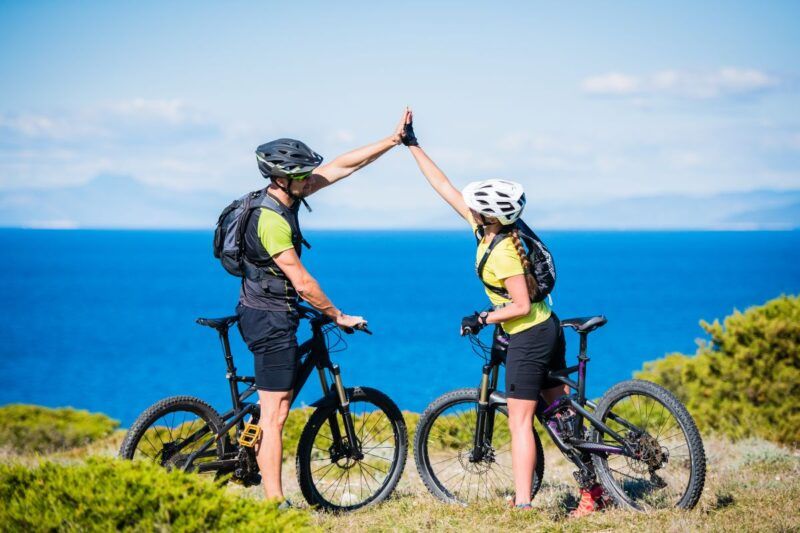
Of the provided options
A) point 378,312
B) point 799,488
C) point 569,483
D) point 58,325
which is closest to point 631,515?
point 799,488

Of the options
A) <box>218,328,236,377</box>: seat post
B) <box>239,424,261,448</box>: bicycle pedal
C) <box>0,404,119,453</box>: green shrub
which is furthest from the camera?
<box>0,404,119,453</box>: green shrub

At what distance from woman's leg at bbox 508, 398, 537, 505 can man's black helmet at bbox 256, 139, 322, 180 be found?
7.80ft

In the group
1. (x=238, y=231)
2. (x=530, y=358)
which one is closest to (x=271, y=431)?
(x=238, y=231)

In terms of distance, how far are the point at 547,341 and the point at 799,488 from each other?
8.92ft

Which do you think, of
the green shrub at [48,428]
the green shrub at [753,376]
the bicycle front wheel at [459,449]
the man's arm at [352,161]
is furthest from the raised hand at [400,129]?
the green shrub at [48,428]

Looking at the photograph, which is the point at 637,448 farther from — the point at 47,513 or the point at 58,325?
the point at 58,325

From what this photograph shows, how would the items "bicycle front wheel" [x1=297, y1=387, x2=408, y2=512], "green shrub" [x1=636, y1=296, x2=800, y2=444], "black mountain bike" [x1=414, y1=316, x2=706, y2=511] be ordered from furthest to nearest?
"green shrub" [x1=636, y1=296, x2=800, y2=444]
"bicycle front wheel" [x1=297, y1=387, x2=408, y2=512]
"black mountain bike" [x1=414, y1=316, x2=706, y2=511]

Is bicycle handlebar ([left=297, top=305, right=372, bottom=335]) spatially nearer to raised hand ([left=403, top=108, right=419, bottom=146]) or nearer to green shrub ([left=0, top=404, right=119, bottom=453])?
raised hand ([left=403, top=108, right=419, bottom=146])

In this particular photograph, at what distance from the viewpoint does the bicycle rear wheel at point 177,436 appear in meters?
5.99

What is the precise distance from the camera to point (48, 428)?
23500 millimetres

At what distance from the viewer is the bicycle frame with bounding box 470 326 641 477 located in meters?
6.02

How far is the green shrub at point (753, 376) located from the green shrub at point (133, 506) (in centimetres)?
1308

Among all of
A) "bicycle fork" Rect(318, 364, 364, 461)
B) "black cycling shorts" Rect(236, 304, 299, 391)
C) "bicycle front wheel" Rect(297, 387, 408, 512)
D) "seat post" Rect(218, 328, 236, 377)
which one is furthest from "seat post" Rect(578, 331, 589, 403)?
"seat post" Rect(218, 328, 236, 377)

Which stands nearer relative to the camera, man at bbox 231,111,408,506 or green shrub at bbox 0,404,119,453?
man at bbox 231,111,408,506
